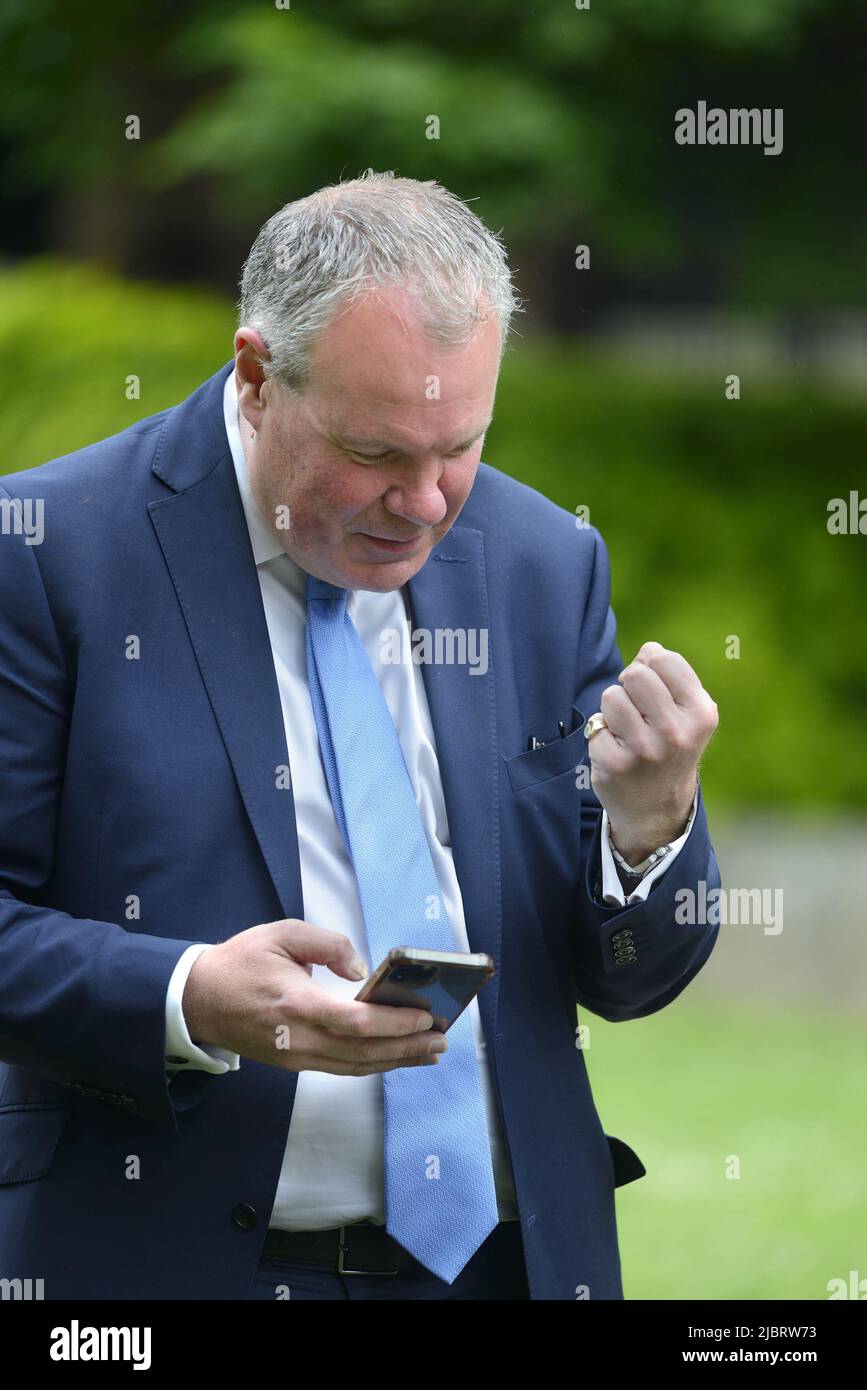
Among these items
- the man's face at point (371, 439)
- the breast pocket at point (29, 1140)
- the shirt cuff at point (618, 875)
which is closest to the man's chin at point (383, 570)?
the man's face at point (371, 439)

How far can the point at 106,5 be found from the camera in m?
11.0

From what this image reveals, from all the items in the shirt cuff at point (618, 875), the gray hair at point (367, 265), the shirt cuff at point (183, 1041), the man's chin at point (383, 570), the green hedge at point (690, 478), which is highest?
the green hedge at point (690, 478)

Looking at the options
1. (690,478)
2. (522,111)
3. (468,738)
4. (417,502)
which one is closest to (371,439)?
(417,502)

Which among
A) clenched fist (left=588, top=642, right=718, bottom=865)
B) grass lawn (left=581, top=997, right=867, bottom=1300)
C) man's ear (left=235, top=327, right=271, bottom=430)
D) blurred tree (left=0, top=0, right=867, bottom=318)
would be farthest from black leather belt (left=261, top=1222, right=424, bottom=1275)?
blurred tree (left=0, top=0, right=867, bottom=318)

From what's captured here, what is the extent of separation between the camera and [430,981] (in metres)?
2.14

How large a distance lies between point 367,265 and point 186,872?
2.58 feet

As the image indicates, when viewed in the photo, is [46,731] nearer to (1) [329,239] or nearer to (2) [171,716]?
(2) [171,716]

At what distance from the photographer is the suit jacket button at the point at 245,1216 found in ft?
7.72

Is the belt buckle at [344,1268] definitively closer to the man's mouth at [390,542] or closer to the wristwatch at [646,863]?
the wristwatch at [646,863]

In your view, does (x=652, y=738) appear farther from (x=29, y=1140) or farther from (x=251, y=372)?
(x=29, y=1140)

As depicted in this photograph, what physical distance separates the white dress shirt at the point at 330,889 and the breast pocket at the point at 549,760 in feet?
0.37

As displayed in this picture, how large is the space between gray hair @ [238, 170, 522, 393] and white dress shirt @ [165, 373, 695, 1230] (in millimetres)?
218

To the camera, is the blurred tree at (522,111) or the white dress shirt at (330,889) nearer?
the white dress shirt at (330,889)

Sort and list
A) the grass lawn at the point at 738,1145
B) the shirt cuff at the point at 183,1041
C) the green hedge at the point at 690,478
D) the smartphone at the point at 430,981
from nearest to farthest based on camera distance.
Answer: the smartphone at the point at 430,981 → the shirt cuff at the point at 183,1041 → the grass lawn at the point at 738,1145 → the green hedge at the point at 690,478
